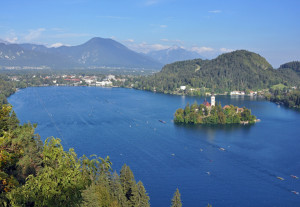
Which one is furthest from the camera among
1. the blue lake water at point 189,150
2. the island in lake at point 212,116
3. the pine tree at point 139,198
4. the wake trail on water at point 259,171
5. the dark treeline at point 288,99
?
the dark treeline at point 288,99

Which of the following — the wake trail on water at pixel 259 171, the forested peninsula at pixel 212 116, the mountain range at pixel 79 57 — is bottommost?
the wake trail on water at pixel 259 171

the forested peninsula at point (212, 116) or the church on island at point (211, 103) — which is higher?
the church on island at point (211, 103)

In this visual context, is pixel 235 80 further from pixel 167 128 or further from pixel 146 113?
pixel 167 128

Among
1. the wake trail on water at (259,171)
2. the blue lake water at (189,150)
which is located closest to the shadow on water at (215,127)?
the blue lake water at (189,150)

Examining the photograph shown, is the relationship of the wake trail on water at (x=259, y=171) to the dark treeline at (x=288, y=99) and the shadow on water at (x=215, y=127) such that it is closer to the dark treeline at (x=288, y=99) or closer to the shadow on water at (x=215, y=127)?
the shadow on water at (x=215, y=127)

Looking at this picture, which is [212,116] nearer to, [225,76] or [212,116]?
[212,116]

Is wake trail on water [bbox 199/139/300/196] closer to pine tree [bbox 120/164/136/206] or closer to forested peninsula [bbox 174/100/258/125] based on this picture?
pine tree [bbox 120/164/136/206]
